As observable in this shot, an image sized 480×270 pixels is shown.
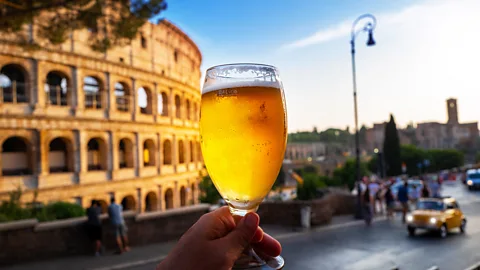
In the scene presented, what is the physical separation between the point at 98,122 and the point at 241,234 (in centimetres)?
2362

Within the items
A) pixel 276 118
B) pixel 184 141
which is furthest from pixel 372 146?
pixel 276 118

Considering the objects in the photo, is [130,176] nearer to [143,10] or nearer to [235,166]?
[143,10]

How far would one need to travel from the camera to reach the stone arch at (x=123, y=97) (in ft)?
83.6

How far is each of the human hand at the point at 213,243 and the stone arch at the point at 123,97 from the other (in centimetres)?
2545

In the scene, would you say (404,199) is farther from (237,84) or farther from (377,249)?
(237,84)

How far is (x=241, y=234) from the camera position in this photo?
1227 millimetres

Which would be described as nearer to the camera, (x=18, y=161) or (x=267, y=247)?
(x=267, y=247)

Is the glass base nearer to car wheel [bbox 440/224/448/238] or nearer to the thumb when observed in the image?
the thumb

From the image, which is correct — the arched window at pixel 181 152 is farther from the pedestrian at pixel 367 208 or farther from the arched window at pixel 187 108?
the pedestrian at pixel 367 208

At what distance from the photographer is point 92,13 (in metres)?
12.5

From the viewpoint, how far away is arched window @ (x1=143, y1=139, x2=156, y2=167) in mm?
27562

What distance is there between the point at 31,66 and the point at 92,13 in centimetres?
989

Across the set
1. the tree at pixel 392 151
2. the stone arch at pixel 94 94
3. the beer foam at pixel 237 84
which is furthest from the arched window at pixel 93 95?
the tree at pixel 392 151

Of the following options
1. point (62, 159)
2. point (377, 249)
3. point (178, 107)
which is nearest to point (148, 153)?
point (178, 107)
